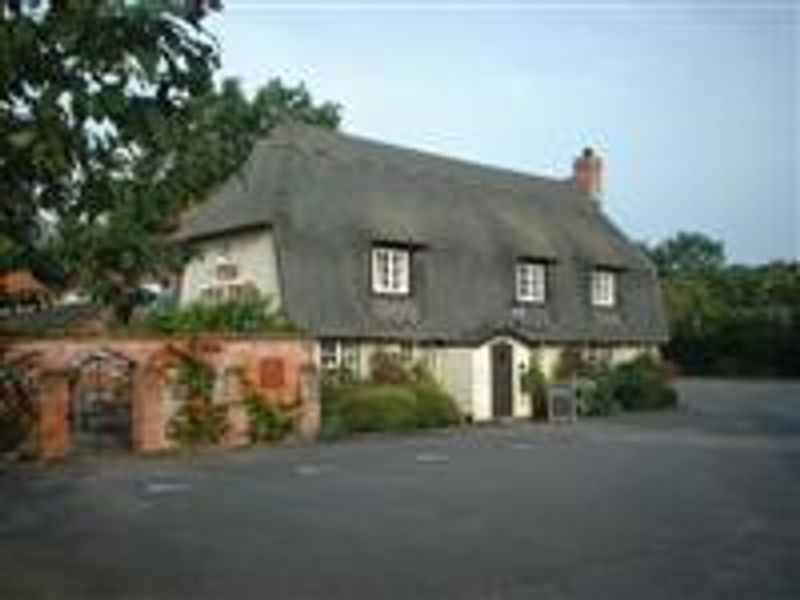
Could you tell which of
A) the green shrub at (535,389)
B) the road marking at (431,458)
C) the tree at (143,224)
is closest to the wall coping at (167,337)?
the road marking at (431,458)

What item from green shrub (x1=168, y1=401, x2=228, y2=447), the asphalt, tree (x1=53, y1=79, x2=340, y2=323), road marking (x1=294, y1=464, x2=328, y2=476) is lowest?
the asphalt

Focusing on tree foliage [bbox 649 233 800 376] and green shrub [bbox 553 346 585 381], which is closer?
green shrub [bbox 553 346 585 381]

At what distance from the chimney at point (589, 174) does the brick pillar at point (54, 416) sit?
31.4 meters

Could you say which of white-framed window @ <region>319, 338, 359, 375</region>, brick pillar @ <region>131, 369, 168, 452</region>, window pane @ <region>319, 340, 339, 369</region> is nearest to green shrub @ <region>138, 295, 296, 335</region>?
window pane @ <region>319, 340, 339, 369</region>

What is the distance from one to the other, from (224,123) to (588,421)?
3091cm

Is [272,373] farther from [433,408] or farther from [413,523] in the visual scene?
[413,523]

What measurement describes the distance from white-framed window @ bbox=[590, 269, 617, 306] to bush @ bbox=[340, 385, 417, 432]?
14.2 metres

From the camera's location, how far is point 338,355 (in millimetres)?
34688

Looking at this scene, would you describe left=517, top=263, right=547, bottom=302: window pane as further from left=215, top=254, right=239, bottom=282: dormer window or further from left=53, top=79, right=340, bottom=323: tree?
left=53, top=79, right=340, bottom=323: tree

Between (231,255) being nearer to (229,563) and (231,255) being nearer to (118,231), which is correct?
(229,563)

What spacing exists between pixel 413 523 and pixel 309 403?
15.2 metres

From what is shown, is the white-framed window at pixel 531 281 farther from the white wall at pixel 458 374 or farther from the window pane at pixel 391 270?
the window pane at pixel 391 270

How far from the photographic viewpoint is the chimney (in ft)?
175

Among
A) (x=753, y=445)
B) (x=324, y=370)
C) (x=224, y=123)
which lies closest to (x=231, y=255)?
(x=324, y=370)
